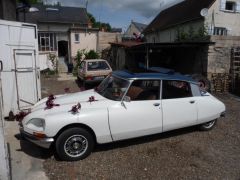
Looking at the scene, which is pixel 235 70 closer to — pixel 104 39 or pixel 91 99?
pixel 91 99

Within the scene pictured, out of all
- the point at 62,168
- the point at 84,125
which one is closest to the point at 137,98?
the point at 84,125

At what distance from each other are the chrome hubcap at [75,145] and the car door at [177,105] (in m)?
1.84

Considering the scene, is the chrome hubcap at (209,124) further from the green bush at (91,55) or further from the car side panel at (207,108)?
the green bush at (91,55)

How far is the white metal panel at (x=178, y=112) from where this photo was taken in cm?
545

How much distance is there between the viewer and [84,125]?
4.67 meters

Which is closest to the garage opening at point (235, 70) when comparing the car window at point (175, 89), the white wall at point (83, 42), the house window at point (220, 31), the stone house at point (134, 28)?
the car window at point (175, 89)

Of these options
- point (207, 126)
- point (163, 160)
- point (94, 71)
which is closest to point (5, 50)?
point (163, 160)

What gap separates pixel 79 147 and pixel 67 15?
24.6 meters

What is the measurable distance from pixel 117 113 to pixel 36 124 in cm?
154

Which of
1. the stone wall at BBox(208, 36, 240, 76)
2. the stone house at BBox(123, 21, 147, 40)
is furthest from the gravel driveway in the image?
the stone house at BBox(123, 21, 147, 40)

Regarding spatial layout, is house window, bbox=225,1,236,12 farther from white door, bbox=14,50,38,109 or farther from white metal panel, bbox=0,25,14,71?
white metal panel, bbox=0,25,14,71

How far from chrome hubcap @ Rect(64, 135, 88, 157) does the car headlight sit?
53 cm

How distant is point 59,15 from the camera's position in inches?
1045

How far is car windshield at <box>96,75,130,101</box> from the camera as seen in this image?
16.9ft
